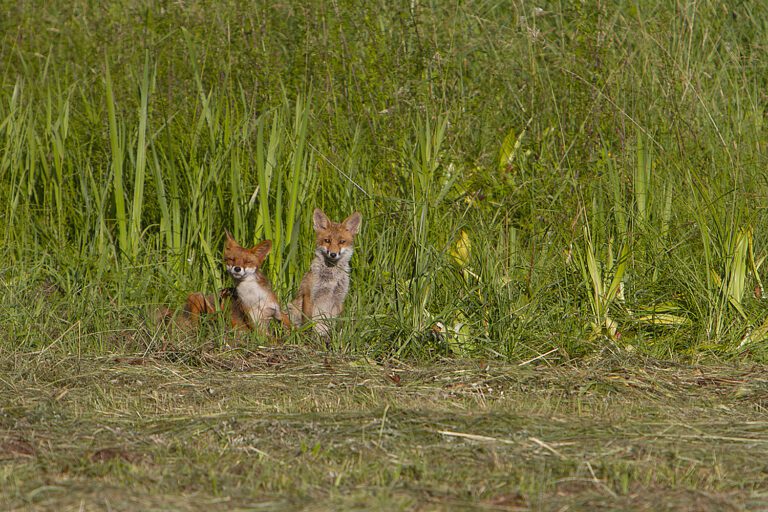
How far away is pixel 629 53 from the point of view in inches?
319

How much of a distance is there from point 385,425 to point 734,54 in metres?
5.25

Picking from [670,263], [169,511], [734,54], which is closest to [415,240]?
[670,263]


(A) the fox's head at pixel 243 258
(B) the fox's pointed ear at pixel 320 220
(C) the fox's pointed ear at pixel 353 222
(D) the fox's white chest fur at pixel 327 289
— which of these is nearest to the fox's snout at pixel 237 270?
(A) the fox's head at pixel 243 258

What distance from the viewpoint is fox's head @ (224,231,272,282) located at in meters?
6.11

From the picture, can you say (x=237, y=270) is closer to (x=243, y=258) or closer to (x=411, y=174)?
(x=243, y=258)

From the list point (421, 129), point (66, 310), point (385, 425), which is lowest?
point (66, 310)

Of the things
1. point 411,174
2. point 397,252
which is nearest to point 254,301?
point 397,252

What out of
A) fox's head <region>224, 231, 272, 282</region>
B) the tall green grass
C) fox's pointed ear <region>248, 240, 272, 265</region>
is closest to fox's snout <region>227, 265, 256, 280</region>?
fox's head <region>224, 231, 272, 282</region>

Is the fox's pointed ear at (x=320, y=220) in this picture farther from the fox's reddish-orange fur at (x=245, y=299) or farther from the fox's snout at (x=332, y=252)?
the fox's reddish-orange fur at (x=245, y=299)

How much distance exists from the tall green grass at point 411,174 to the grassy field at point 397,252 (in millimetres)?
27

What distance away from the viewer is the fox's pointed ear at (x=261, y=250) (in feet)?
20.3

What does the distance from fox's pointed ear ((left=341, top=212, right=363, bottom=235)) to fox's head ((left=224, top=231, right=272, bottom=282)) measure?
46 centimetres

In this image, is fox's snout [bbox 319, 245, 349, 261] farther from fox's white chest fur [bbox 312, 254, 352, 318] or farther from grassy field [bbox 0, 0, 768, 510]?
grassy field [bbox 0, 0, 768, 510]

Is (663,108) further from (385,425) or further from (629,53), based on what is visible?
(385,425)
